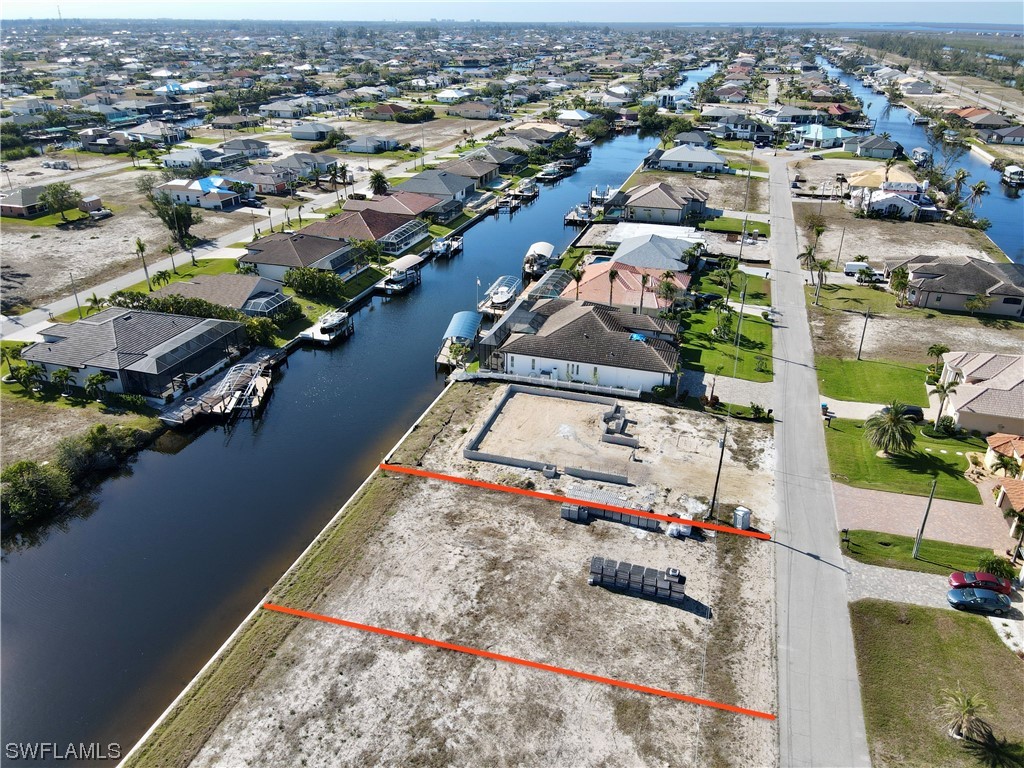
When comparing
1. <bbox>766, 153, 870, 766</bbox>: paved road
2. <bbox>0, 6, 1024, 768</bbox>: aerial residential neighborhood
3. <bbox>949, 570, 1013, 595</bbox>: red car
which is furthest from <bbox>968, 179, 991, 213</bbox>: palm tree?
<bbox>949, 570, 1013, 595</bbox>: red car

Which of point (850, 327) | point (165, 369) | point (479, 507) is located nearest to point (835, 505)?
point (479, 507)

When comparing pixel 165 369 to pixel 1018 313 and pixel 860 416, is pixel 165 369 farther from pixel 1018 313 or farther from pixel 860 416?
pixel 1018 313

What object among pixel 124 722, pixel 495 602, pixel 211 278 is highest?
pixel 211 278

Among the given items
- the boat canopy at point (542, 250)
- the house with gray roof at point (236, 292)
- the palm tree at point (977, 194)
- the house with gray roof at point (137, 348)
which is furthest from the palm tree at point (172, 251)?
the palm tree at point (977, 194)

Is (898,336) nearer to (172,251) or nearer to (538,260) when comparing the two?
(538,260)

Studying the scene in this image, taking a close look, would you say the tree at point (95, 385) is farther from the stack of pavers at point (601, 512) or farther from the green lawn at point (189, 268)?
the stack of pavers at point (601, 512)

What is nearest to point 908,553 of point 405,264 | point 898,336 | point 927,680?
point 927,680
